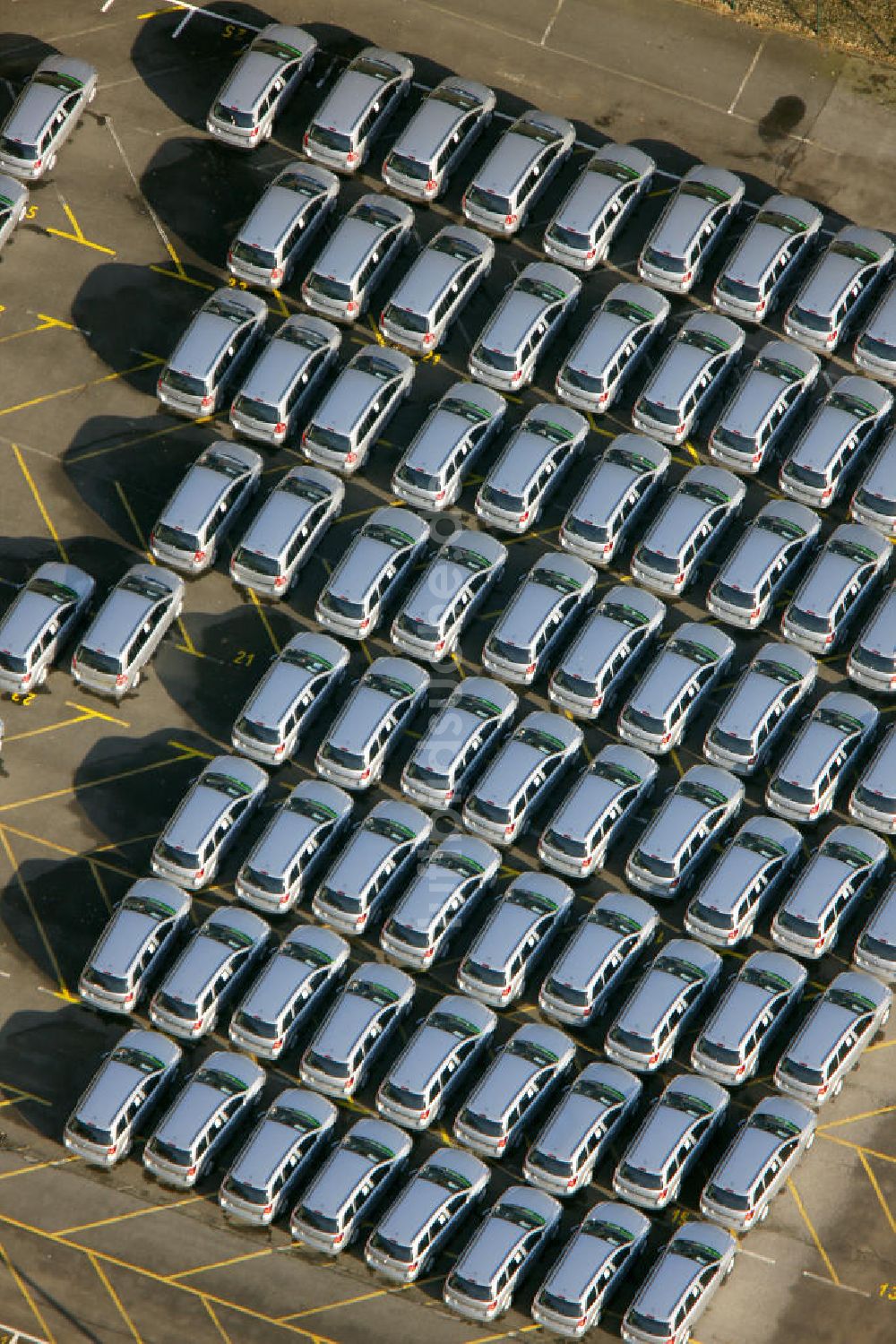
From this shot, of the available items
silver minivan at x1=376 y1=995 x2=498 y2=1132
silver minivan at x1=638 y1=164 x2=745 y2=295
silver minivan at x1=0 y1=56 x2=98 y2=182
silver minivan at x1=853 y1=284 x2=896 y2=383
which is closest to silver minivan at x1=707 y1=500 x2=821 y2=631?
silver minivan at x1=853 y1=284 x2=896 y2=383

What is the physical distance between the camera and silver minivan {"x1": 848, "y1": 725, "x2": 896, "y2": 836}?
263ft

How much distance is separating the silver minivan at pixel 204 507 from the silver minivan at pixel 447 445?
4.46m

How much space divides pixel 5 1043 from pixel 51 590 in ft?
42.2

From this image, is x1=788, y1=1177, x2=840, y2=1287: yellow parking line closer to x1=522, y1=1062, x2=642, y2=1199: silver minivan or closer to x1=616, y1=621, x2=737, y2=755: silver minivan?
x1=522, y1=1062, x2=642, y2=1199: silver minivan

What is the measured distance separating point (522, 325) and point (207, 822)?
17.0 meters

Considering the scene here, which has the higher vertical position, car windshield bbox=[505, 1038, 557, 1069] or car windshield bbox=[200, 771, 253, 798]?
car windshield bbox=[200, 771, 253, 798]

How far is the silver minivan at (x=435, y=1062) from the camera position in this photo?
257ft

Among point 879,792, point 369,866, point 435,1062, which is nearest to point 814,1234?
point 435,1062

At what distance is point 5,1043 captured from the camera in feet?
265

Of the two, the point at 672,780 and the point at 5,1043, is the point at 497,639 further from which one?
the point at 5,1043

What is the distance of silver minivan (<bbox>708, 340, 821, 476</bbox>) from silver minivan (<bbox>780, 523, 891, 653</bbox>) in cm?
348

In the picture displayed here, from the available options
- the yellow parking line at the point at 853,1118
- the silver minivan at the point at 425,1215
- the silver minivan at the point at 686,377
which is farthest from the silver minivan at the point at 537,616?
the yellow parking line at the point at 853,1118

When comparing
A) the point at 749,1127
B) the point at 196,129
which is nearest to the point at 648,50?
the point at 196,129

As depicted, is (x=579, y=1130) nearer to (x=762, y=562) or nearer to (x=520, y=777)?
(x=520, y=777)
